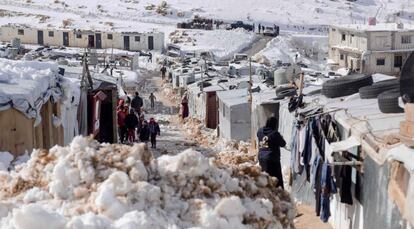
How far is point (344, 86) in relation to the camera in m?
12.5

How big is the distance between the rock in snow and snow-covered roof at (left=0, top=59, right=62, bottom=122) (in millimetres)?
3916

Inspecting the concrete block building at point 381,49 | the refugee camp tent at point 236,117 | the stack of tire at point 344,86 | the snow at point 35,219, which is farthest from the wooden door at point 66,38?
the snow at point 35,219

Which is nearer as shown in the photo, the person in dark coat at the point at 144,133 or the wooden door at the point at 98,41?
the person in dark coat at the point at 144,133

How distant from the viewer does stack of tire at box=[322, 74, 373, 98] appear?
1253cm

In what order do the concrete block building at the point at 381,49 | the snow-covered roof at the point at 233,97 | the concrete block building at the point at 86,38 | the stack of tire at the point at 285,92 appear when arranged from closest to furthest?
the stack of tire at the point at 285,92 → the snow-covered roof at the point at 233,97 → the concrete block building at the point at 381,49 → the concrete block building at the point at 86,38

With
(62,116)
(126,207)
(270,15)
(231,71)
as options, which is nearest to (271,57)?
(231,71)

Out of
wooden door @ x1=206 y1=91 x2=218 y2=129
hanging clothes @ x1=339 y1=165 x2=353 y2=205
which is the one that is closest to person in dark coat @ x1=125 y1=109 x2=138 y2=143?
wooden door @ x1=206 y1=91 x2=218 y2=129

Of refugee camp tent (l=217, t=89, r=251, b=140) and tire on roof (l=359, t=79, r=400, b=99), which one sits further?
refugee camp tent (l=217, t=89, r=251, b=140)

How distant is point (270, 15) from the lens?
81500 millimetres

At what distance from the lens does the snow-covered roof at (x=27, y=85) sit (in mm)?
9729

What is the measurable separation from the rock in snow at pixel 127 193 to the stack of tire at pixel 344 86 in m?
6.86

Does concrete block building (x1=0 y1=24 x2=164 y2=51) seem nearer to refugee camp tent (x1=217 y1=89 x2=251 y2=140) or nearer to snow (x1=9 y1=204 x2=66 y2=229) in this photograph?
refugee camp tent (x1=217 y1=89 x2=251 y2=140)

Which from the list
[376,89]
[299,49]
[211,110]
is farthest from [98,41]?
[376,89]

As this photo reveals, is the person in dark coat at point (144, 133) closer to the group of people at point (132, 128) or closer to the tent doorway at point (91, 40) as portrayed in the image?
the group of people at point (132, 128)
